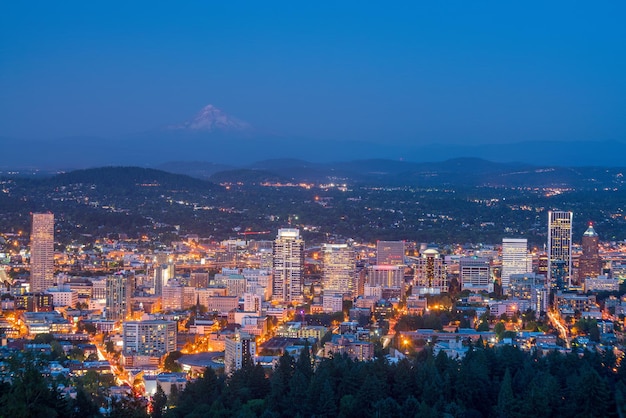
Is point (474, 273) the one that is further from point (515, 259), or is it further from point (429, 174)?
point (429, 174)

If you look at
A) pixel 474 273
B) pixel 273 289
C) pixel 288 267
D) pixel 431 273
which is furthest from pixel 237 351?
pixel 474 273

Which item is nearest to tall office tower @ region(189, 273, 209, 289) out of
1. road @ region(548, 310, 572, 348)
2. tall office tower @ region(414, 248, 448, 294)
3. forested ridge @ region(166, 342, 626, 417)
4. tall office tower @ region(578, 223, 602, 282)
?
tall office tower @ region(414, 248, 448, 294)

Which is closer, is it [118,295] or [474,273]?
[118,295]

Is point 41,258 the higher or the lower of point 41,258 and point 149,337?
the higher

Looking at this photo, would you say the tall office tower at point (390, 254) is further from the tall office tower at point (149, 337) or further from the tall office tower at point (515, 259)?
the tall office tower at point (149, 337)

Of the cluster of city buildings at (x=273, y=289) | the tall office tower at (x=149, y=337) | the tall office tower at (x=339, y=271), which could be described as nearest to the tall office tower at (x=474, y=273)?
the cluster of city buildings at (x=273, y=289)

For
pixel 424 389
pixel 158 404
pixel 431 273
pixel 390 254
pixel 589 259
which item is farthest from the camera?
pixel 390 254
